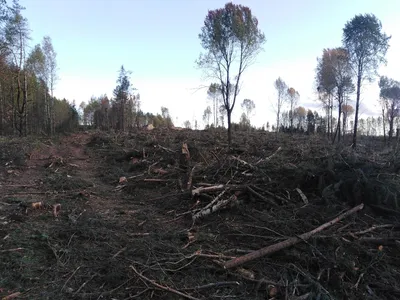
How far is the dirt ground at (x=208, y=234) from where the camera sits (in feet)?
11.8

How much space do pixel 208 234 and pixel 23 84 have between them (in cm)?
2475

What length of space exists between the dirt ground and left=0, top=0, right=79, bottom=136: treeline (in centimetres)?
1152

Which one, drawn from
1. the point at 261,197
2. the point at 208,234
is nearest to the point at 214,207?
the point at 208,234

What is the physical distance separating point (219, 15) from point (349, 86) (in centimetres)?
1554

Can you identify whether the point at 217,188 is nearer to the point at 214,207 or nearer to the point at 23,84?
the point at 214,207

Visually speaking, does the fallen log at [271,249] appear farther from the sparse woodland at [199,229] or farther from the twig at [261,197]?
the twig at [261,197]

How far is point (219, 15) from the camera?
18562 mm

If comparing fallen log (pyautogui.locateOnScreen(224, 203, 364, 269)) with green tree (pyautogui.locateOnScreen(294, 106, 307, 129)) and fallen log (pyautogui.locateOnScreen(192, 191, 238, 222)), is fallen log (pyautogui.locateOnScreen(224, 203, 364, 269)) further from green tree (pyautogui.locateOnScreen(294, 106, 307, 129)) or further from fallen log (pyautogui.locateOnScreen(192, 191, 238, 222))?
green tree (pyautogui.locateOnScreen(294, 106, 307, 129))

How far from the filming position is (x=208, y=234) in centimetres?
514

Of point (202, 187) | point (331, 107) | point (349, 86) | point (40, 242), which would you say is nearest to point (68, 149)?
point (202, 187)

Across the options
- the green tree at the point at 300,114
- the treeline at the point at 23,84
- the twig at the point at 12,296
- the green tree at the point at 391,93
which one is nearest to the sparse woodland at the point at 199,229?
the twig at the point at 12,296

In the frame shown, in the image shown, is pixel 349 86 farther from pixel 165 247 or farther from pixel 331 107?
pixel 165 247

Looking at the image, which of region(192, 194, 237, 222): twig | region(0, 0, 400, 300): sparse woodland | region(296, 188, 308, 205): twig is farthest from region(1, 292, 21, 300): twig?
region(296, 188, 308, 205): twig

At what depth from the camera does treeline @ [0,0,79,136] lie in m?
19.8
